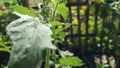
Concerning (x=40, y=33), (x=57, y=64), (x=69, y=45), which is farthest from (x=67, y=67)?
(x=69, y=45)

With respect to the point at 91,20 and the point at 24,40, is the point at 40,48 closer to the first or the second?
the point at 24,40

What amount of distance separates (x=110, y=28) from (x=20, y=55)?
2.73 meters

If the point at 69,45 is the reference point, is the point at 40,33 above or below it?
above

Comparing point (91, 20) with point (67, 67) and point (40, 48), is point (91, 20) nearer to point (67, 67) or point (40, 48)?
point (67, 67)

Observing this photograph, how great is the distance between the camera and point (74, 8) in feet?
11.6

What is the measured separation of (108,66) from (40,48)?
107 inches

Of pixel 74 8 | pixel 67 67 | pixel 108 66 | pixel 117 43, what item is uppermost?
pixel 74 8

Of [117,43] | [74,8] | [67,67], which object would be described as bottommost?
[117,43]

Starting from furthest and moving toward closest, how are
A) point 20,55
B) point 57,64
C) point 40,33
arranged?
point 57,64 < point 40,33 < point 20,55

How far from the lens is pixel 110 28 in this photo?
139 inches

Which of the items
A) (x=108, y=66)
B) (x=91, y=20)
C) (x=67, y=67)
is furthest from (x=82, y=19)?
(x=67, y=67)

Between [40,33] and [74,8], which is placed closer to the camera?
[40,33]

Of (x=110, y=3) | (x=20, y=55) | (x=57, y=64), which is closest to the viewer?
(x=20, y=55)

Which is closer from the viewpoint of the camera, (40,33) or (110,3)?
(40,33)
